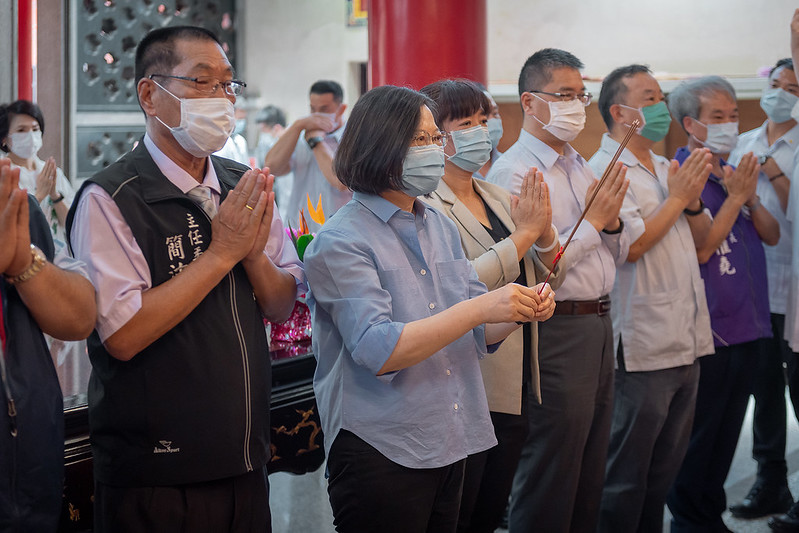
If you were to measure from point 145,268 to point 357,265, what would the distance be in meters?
0.40

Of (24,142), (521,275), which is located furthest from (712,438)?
(24,142)

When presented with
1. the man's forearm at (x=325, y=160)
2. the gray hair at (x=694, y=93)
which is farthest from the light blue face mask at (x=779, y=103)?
the man's forearm at (x=325, y=160)

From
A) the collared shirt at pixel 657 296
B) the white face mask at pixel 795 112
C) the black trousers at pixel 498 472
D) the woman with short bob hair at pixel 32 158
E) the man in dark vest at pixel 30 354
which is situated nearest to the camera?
the man in dark vest at pixel 30 354

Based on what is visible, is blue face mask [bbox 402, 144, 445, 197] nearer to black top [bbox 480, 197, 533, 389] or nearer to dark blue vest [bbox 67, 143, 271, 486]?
dark blue vest [bbox 67, 143, 271, 486]

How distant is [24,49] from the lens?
5.48 metres

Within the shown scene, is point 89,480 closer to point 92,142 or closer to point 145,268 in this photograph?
point 145,268

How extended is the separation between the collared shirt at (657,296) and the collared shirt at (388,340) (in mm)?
1085

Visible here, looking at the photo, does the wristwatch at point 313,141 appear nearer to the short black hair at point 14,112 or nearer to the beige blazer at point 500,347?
the short black hair at point 14,112

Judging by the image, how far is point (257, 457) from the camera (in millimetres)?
1730

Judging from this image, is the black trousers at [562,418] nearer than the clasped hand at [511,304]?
No

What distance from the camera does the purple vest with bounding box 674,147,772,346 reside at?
10.1 feet

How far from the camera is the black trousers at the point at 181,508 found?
163 cm

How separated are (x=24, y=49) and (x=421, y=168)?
14.7ft

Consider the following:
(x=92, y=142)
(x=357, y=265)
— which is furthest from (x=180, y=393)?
(x=92, y=142)
